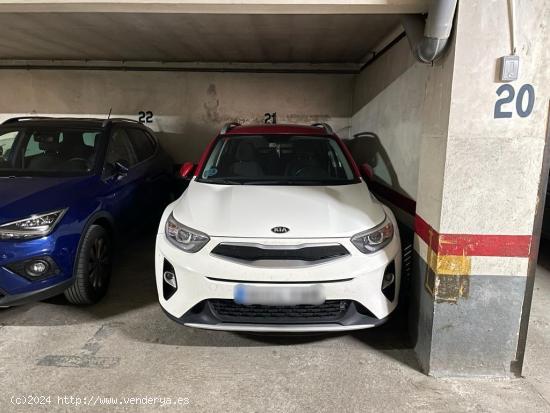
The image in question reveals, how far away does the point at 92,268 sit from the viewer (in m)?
3.48

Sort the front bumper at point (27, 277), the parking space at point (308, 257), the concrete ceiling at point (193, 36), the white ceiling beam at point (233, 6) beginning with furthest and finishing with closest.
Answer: the concrete ceiling at point (193, 36)
the front bumper at point (27, 277)
the white ceiling beam at point (233, 6)
the parking space at point (308, 257)

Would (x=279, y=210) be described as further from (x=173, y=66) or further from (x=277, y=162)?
(x=173, y=66)

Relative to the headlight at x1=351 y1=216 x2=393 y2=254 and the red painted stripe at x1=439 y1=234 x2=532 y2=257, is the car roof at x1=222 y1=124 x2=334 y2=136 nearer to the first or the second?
the headlight at x1=351 y1=216 x2=393 y2=254

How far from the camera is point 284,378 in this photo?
2.58 m

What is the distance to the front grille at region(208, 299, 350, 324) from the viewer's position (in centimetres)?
262

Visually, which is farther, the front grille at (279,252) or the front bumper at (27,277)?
the front bumper at (27,277)

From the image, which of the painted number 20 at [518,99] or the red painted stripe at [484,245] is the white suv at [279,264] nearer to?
the red painted stripe at [484,245]

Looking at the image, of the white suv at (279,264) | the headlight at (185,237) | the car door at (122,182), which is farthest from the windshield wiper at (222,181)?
the car door at (122,182)

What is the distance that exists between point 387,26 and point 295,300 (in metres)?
3.89

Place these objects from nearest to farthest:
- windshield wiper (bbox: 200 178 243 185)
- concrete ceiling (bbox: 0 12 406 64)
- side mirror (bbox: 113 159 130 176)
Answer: windshield wiper (bbox: 200 178 243 185) → side mirror (bbox: 113 159 130 176) → concrete ceiling (bbox: 0 12 406 64)

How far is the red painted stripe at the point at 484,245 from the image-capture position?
2465mm

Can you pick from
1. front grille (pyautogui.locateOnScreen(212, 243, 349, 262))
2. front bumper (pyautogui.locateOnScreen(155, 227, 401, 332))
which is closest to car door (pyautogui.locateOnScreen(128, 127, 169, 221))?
front bumper (pyautogui.locateOnScreen(155, 227, 401, 332))

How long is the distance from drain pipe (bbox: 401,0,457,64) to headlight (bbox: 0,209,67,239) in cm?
286

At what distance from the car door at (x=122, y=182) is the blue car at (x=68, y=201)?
0.01m
